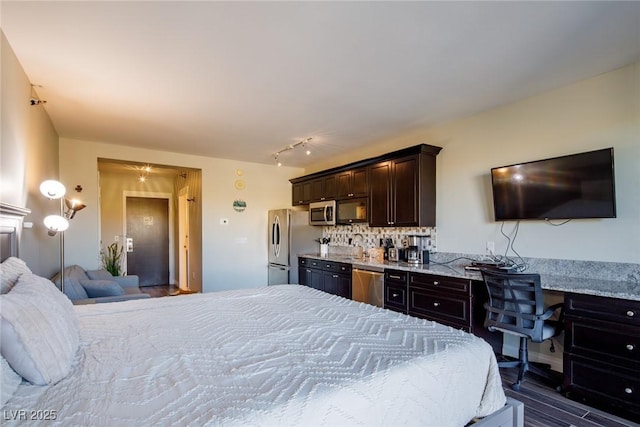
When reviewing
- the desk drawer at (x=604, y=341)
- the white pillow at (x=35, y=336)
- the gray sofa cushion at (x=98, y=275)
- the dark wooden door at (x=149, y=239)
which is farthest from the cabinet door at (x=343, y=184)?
the dark wooden door at (x=149, y=239)

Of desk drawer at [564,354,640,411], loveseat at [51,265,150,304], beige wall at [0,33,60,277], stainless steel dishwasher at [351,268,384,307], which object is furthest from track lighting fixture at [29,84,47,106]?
desk drawer at [564,354,640,411]

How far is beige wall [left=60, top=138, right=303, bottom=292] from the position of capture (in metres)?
4.64

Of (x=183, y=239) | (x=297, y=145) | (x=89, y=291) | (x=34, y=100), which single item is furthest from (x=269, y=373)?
(x=183, y=239)

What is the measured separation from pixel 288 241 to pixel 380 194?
6.53 feet

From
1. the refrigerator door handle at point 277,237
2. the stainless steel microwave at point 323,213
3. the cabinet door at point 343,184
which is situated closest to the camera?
the cabinet door at point 343,184

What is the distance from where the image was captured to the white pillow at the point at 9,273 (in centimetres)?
145

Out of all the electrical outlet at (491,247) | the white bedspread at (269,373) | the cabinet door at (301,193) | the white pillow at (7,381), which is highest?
the cabinet door at (301,193)

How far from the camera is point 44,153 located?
137 inches

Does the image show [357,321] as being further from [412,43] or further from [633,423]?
[633,423]

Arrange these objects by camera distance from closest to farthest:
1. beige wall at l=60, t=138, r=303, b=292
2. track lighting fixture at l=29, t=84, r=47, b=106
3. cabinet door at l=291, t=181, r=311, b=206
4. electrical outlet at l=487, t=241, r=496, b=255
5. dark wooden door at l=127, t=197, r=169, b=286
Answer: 1. track lighting fixture at l=29, t=84, r=47, b=106
2. electrical outlet at l=487, t=241, r=496, b=255
3. beige wall at l=60, t=138, r=303, b=292
4. cabinet door at l=291, t=181, r=311, b=206
5. dark wooden door at l=127, t=197, r=169, b=286

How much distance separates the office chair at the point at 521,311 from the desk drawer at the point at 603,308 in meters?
0.20

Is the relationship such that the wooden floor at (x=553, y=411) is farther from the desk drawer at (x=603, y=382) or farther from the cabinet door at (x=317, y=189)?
the cabinet door at (x=317, y=189)

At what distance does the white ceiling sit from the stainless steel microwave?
183 centimetres

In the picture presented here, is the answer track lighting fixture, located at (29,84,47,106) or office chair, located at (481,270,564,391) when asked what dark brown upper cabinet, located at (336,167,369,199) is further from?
track lighting fixture, located at (29,84,47,106)
